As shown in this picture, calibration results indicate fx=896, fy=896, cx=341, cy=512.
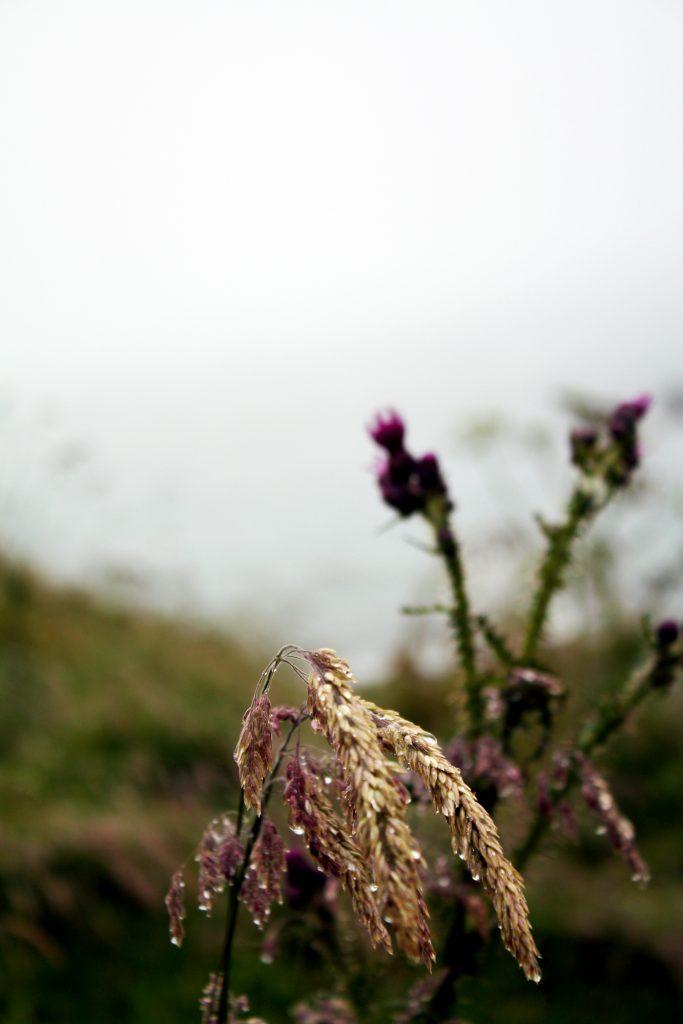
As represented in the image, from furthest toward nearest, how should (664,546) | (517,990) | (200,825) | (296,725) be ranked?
(664,546) < (200,825) < (517,990) < (296,725)

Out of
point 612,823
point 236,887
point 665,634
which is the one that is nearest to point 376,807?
point 236,887

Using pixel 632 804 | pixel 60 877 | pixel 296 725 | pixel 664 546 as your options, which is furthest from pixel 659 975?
pixel 664 546

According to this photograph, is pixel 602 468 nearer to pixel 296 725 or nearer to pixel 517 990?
pixel 296 725

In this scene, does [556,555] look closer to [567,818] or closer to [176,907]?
[567,818]

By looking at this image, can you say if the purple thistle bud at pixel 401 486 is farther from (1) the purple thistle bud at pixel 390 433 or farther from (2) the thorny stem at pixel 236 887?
(2) the thorny stem at pixel 236 887

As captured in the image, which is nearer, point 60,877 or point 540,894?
point 60,877

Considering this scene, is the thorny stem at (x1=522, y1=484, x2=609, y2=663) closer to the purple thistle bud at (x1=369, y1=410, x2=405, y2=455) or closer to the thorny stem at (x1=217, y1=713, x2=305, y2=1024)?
the purple thistle bud at (x1=369, y1=410, x2=405, y2=455)

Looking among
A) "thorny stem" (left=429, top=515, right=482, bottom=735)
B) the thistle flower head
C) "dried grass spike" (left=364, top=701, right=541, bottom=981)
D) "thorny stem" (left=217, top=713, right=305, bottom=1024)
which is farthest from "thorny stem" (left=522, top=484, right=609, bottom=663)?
"dried grass spike" (left=364, top=701, right=541, bottom=981)

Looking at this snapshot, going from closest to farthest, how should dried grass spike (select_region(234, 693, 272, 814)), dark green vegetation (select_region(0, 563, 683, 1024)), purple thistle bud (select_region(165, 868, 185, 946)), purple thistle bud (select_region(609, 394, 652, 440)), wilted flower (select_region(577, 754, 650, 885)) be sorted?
1. dried grass spike (select_region(234, 693, 272, 814))
2. purple thistle bud (select_region(165, 868, 185, 946))
3. wilted flower (select_region(577, 754, 650, 885))
4. purple thistle bud (select_region(609, 394, 652, 440))
5. dark green vegetation (select_region(0, 563, 683, 1024))
